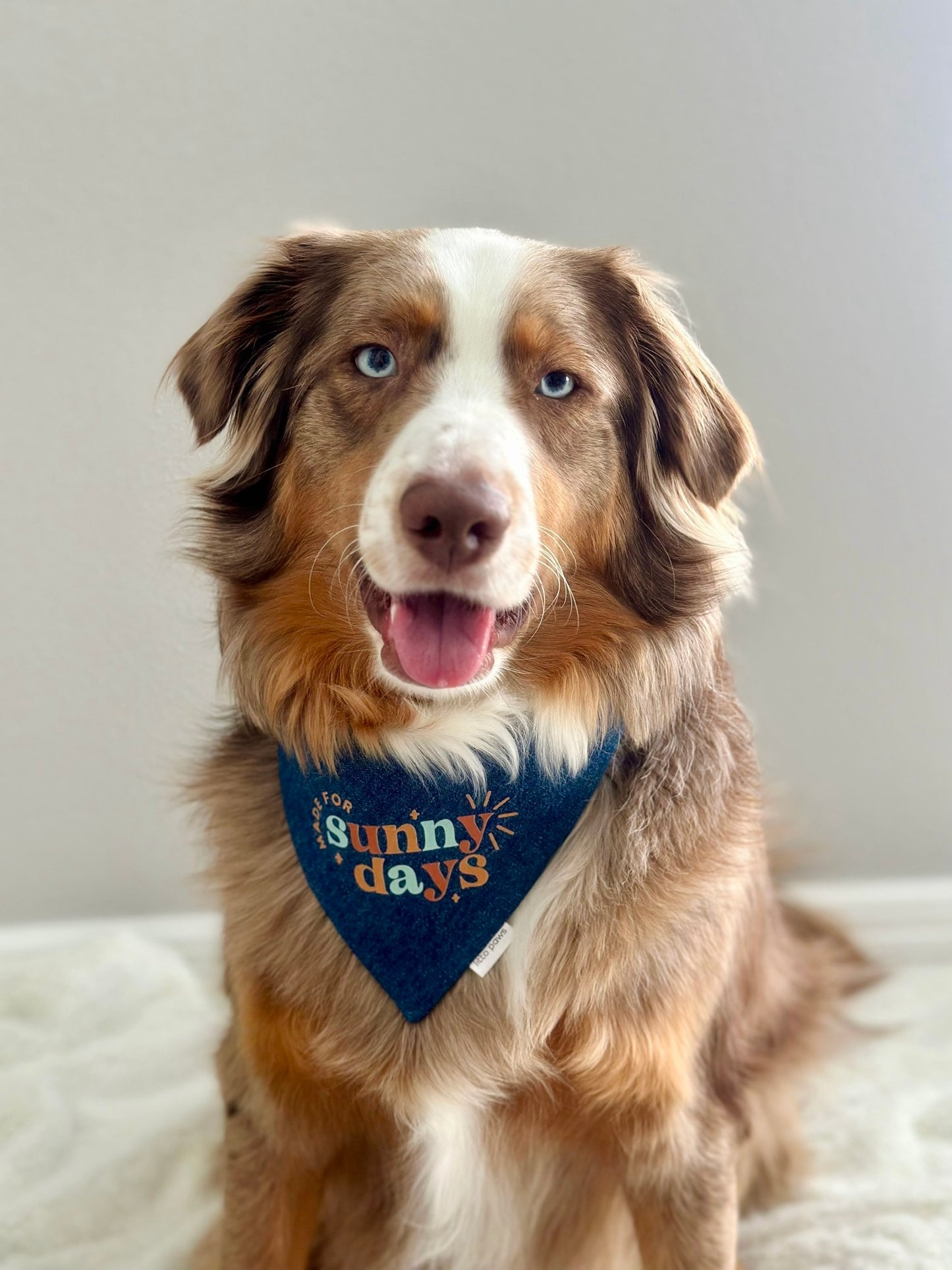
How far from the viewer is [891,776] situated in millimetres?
2414

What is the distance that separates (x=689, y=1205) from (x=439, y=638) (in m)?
0.78

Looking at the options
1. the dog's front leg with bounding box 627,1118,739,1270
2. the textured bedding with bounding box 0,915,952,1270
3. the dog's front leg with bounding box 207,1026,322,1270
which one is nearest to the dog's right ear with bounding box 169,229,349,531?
the dog's front leg with bounding box 207,1026,322,1270

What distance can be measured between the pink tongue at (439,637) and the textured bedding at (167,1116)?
104cm

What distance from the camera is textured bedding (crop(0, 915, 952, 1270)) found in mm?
1662

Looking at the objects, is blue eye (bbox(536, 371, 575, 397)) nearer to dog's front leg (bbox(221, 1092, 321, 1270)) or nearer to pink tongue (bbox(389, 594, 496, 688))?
pink tongue (bbox(389, 594, 496, 688))

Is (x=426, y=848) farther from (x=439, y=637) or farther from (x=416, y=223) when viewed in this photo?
(x=416, y=223)

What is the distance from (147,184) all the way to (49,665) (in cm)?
92

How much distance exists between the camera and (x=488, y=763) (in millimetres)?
1380

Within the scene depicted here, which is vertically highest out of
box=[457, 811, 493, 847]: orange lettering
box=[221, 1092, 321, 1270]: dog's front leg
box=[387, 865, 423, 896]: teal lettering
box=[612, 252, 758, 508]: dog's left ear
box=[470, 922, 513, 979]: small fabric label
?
box=[612, 252, 758, 508]: dog's left ear

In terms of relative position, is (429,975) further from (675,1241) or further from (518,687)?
(675,1241)

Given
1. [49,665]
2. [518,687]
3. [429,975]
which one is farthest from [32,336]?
[429,975]

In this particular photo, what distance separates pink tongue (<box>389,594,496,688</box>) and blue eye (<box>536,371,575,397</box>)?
29cm

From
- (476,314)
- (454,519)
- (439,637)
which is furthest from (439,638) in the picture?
(476,314)

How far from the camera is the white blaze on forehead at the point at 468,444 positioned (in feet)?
3.77
